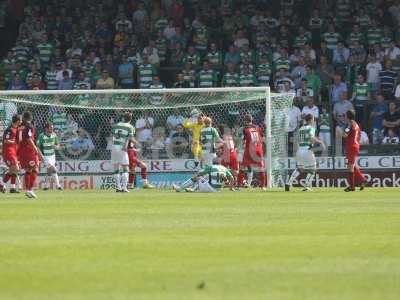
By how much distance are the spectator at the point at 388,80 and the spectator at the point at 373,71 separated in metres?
0.22

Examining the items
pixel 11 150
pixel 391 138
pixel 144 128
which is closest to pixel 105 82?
pixel 144 128

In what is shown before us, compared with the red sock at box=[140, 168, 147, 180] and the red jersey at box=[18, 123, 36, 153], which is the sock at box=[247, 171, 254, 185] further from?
the red jersey at box=[18, 123, 36, 153]

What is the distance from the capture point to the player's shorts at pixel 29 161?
27.4 metres

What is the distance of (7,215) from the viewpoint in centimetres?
1891

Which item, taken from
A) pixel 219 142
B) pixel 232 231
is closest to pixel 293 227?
pixel 232 231

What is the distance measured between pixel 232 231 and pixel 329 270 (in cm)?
433

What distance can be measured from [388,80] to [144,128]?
759cm

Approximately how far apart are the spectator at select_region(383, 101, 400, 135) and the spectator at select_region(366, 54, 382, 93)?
152 cm

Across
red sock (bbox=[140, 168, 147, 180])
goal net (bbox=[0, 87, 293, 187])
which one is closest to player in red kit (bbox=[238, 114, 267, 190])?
goal net (bbox=[0, 87, 293, 187])

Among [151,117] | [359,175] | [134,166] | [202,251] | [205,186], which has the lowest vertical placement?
[202,251]

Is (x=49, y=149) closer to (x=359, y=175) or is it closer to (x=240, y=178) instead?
(x=240, y=178)

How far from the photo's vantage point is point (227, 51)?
36969 millimetres

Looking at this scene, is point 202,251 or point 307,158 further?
point 307,158

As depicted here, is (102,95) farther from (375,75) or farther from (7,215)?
(7,215)
